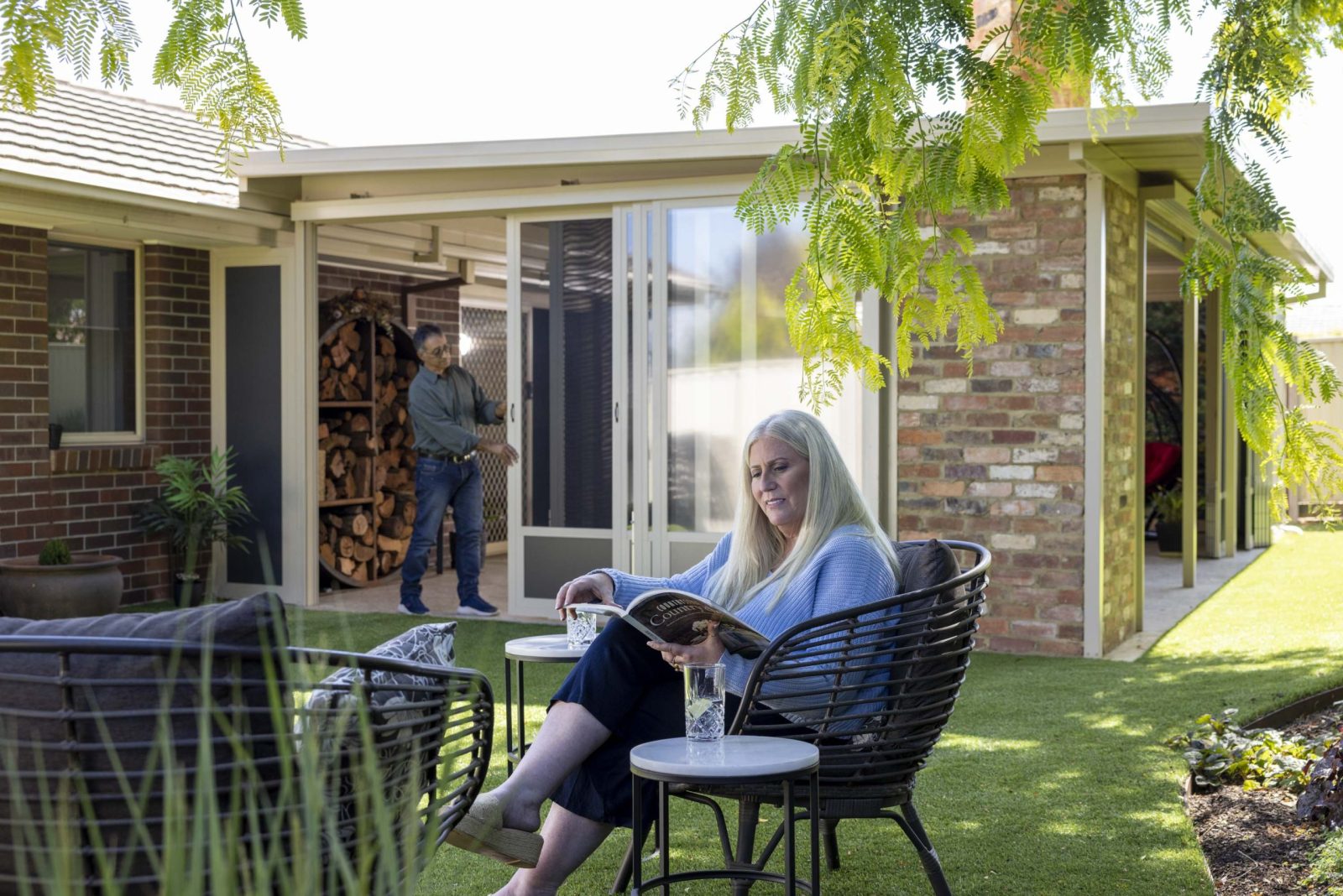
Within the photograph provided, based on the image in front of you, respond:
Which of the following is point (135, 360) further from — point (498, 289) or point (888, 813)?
point (888, 813)

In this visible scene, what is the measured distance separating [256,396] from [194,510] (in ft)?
2.96

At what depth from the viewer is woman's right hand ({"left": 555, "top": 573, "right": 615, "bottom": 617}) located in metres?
3.48

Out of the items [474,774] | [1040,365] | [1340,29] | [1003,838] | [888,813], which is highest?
[1340,29]

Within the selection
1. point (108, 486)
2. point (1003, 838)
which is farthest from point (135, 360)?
point (1003, 838)

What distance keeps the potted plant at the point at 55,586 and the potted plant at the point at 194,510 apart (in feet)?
3.22

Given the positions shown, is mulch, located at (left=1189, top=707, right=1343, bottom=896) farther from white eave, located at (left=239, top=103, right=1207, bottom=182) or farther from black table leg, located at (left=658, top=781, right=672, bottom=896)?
white eave, located at (left=239, top=103, right=1207, bottom=182)

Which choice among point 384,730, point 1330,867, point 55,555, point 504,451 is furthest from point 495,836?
point 55,555

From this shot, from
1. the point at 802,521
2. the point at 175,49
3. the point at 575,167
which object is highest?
the point at 575,167

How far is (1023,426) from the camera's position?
7004 mm

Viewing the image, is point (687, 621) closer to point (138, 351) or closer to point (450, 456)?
point (450, 456)

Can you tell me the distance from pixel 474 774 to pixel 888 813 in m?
0.96

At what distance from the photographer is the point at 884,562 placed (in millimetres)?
3098

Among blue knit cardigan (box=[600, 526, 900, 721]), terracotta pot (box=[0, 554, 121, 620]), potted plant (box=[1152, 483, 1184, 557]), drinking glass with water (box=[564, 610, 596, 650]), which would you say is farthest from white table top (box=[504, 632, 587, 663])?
potted plant (box=[1152, 483, 1184, 557])

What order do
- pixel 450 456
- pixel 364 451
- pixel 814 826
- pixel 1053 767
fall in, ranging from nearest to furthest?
pixel 814 826 → pixel 1053 767 → pixel 450 456 → pixel 364 451
